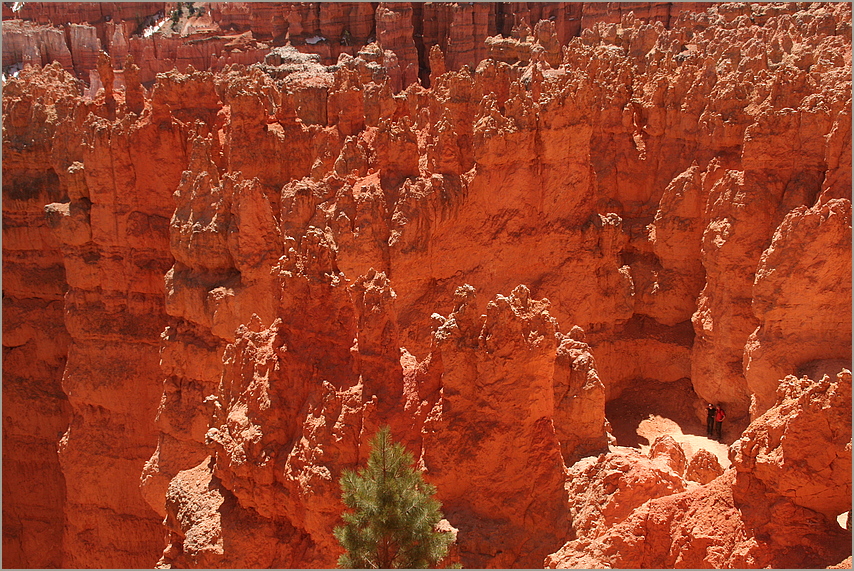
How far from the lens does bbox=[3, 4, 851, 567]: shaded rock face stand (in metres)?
8.21

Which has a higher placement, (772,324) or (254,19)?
(254,19)

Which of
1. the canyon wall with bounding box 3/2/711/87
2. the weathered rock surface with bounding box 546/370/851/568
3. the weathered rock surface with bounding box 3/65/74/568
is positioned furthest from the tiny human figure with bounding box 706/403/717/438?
the canyon wall with bounding box 3/2/711/87

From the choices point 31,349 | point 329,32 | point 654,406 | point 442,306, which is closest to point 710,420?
point 654,406

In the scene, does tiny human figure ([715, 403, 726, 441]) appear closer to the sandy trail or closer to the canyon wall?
the sandy trail

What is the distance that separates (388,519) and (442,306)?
25.0ft

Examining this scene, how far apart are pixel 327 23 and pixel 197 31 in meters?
6.21

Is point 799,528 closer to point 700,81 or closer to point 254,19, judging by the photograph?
point 700,81

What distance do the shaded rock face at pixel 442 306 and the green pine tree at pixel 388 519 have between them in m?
1.11

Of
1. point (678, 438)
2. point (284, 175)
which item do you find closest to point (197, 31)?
point (284, 175)

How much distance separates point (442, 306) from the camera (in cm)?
1434

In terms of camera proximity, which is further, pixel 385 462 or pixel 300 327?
pixel 300 327

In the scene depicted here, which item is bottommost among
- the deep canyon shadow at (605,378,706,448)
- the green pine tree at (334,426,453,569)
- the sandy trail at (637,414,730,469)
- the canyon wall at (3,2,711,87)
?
the green pine tree at (334,426,453,569)

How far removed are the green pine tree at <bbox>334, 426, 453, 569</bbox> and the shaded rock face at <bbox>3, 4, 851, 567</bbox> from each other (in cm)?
111

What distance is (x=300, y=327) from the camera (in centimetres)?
924
